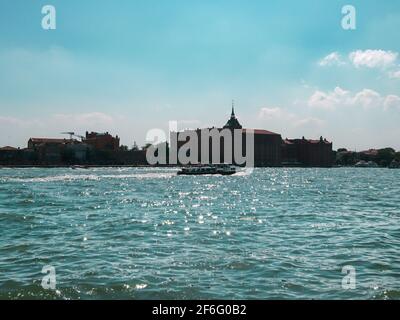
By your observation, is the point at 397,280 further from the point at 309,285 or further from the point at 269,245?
the point at 269,245

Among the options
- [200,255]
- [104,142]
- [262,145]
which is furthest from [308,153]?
[200,255]

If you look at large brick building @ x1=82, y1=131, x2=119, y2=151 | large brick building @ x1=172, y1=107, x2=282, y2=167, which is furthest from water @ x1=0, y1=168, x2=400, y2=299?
large brick building @ x1=82, y1=131, x2=119, y2=151

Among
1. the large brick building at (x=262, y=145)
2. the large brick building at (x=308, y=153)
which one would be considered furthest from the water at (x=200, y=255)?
the large brick building at (x=308, y=153)

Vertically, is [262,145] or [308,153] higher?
[262,145]

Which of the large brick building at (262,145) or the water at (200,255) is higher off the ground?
the large brick building at (262,145)

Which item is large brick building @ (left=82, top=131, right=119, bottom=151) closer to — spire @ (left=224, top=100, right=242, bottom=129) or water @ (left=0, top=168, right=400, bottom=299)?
spire @ (left=224, top=100, right=242, bottom=129)

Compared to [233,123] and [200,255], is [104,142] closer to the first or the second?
[233,123]

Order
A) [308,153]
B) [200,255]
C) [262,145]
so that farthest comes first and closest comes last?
[308,153], [262,145], [200,255]

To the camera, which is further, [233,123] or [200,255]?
[233,123]

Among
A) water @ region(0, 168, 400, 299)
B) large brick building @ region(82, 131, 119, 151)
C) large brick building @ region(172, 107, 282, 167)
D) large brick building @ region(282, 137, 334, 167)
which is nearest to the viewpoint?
water @ region(0, 168, 400, 299)

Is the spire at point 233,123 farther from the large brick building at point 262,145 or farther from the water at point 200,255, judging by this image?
the water at point 200,255

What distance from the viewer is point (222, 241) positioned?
15023 mm

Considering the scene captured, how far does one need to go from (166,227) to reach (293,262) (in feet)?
25.3
